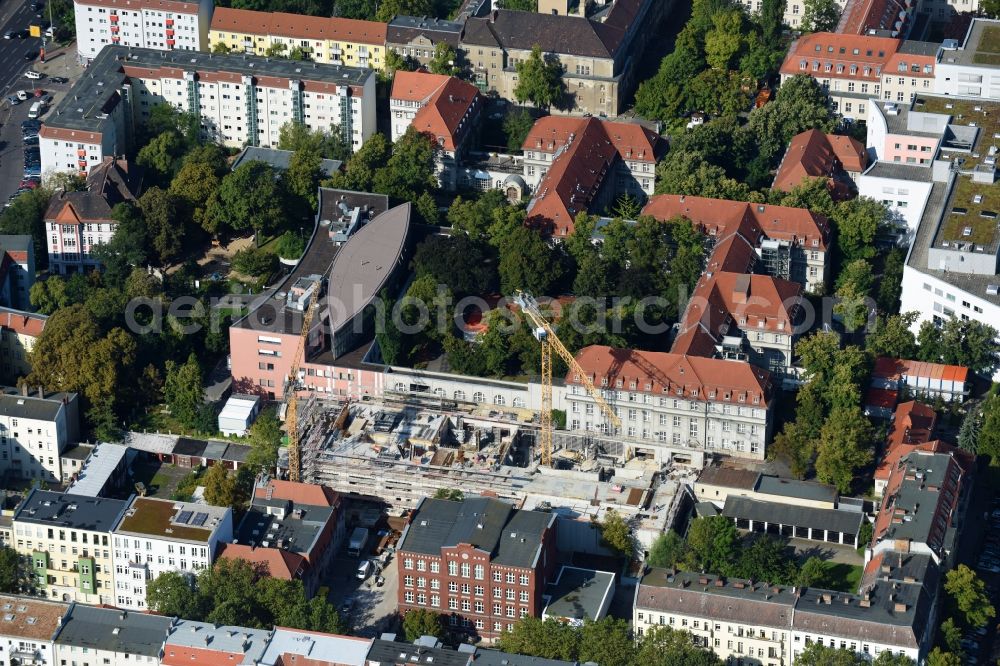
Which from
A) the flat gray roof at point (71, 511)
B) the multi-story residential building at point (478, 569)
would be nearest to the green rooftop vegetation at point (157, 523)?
the flat gray roof at point (71, 511)

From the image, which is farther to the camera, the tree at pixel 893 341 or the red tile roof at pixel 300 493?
the tree at pixel 893 341

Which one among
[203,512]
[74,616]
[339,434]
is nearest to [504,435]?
[339,434]

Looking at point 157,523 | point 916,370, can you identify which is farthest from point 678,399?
point 157,523

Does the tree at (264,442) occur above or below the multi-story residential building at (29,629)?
above

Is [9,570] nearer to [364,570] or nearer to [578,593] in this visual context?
[364,570]

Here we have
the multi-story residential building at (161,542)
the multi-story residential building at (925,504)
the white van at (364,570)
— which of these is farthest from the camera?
the white van at (364,570)

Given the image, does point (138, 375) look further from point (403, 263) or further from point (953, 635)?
point (953, 635)

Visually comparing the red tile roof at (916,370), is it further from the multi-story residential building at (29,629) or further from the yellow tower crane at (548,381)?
the multi-story residential building at (29,629)

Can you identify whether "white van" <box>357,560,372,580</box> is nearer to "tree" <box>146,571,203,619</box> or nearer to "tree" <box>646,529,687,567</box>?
"tree" <box>146,571,203,619</box>
